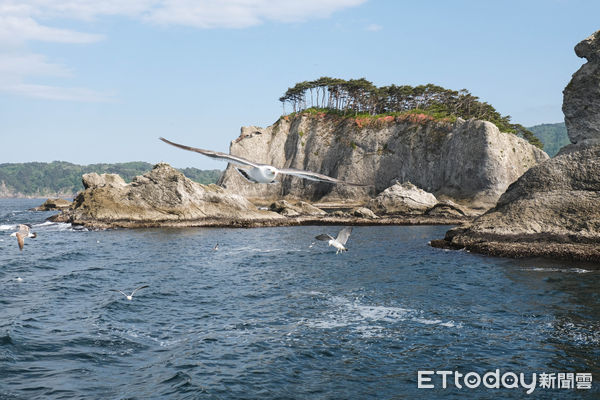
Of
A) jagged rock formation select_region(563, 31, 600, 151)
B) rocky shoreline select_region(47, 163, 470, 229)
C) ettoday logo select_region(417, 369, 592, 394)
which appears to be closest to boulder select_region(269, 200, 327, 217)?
rocky shoreline select_region(47, 163, 470, 229)

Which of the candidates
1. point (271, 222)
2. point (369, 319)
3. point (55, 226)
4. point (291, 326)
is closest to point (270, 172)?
point (291, 326)

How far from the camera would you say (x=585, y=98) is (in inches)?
1159

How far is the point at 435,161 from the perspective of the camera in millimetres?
76938

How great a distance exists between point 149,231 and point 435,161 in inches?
2000

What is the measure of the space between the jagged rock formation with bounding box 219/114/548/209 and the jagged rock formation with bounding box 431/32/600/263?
119 ft

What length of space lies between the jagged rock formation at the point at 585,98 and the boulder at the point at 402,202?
94.8 feet

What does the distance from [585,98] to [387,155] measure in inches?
2124

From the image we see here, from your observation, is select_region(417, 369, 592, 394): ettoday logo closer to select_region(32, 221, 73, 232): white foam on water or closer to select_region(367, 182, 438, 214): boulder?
select_region(32, 221, 73, 232): white foam on water

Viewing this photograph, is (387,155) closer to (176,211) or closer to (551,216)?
(176,211)

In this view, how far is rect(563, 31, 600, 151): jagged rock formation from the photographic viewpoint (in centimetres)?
2858

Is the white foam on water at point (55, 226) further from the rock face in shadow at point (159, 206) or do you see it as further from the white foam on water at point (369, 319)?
the white foam on water at point (369, 319)

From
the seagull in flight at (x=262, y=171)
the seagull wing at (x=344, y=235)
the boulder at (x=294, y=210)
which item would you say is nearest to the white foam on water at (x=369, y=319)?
the seagull wing at (x=344, y=235)

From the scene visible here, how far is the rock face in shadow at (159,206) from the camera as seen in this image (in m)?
49.7

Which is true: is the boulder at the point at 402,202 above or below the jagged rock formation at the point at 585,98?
below
